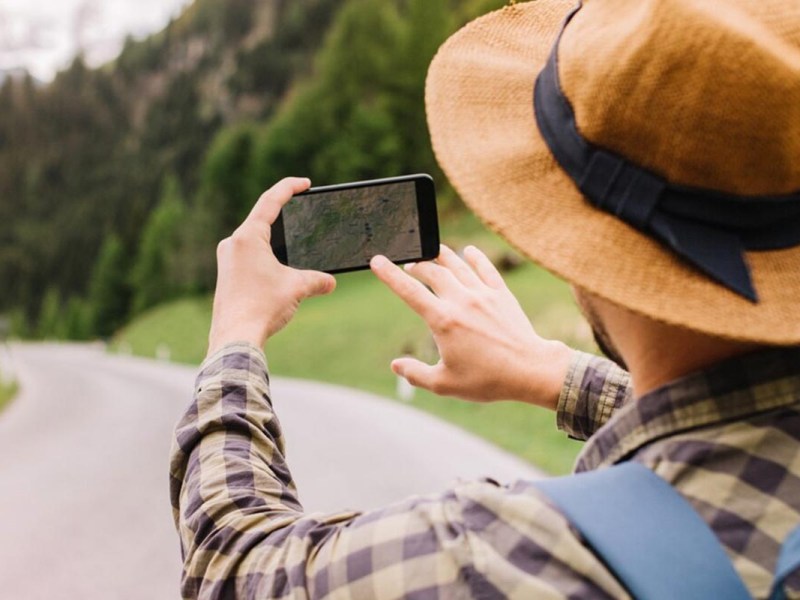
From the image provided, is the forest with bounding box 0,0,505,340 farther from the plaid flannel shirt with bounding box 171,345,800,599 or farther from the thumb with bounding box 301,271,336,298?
the plaid flannel shirt with bounding box 171,345,800,599

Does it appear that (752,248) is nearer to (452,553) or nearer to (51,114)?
(452,553)

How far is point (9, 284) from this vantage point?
103 m

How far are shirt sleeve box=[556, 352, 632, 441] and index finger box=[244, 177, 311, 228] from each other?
0.54m

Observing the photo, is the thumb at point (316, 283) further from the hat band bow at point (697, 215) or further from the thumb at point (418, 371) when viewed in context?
the hat band bow at point (697, 215)

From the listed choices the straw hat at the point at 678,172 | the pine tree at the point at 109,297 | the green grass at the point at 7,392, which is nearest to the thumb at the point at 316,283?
the straw hat at the point at 678,172

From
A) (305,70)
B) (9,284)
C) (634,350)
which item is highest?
(634,350)

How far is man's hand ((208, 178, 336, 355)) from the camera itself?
1186mm

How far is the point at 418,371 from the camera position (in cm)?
128

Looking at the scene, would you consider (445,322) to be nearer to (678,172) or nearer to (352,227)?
(352,227)

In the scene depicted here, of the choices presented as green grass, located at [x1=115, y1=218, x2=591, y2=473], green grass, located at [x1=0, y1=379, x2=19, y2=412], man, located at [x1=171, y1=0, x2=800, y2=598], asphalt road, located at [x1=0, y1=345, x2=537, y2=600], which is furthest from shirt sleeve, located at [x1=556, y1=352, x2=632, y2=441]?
green grass, located at [x1=0, y1=379, x2=19, y2=412]

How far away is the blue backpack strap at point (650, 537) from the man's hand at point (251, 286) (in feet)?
1.65

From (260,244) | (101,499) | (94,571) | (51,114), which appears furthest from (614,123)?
(51,114)

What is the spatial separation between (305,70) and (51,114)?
7046cm

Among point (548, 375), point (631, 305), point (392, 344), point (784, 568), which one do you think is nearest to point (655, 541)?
point (784, 568)
